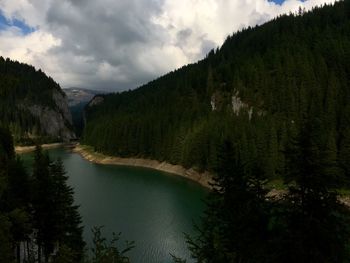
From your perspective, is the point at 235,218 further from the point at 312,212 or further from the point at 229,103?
the point at 229,103

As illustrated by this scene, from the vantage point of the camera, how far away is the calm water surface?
45.2m

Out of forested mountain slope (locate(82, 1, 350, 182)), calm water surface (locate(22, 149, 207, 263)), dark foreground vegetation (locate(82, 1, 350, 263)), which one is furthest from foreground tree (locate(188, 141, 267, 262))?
forested mountain slope (locate(82, 1, 350, 182))

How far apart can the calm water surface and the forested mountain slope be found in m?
12.5

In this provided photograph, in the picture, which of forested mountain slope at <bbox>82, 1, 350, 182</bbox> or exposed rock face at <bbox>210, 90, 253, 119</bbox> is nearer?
forested mountain slope at <bbox>82, 1, 350, 182</bbox>

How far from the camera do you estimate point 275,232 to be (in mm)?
15781

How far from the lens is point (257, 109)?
110m

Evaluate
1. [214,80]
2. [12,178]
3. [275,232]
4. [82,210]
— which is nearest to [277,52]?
[214,80]

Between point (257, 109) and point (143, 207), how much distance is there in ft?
192

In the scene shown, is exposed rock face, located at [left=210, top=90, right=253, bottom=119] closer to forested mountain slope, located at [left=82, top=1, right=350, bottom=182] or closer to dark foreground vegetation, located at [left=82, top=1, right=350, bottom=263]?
forested mountain slope, located at [left=82, top=1, right=350, bottom=182]

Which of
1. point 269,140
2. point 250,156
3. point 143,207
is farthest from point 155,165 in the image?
point 143,207

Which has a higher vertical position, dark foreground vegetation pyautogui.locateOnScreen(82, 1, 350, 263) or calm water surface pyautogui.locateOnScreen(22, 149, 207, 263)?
dark foreground vegetation pyautogui.locateOnScreen(82, 1, 350, 263)

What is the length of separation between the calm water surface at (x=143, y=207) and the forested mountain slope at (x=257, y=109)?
492 inches

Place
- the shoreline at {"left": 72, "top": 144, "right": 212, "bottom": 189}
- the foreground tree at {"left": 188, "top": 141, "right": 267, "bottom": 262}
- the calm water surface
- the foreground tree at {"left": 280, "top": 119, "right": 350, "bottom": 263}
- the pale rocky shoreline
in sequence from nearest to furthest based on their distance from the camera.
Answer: the foreground tree at {"left": 280, "top": 119, "right": 350, "bottom": 263}
the foreground tree at {"left": 188, "top": 141, "right": 267, "bottom": 262}
the calm water surface
the pale rocky shoreline
the shoreline at {"left": 72, "top": 144, "right": 212, "bottom": 189}

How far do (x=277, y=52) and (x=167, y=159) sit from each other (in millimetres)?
58717
